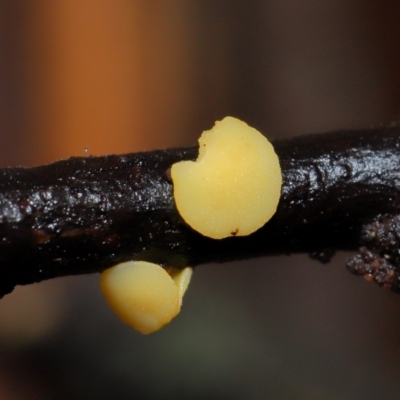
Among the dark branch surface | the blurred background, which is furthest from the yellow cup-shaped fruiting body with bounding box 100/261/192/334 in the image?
the blurred background

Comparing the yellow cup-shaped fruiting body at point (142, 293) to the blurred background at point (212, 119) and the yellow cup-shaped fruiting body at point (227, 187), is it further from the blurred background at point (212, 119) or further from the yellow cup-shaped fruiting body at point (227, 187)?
the blurred background at point (212, 119)

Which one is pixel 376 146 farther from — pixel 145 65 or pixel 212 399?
pixel 145 65

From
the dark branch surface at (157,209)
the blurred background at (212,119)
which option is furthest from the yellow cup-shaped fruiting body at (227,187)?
the blurred background at (212,119)

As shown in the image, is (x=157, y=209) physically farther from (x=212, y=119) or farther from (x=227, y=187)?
(x=212, y=119)

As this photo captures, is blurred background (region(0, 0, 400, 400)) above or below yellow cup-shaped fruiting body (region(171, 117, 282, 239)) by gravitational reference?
below

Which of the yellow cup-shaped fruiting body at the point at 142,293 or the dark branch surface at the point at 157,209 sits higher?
the dark branch surface at the point at 157,209

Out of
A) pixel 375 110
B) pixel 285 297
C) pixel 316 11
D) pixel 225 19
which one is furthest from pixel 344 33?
pixel 285 297

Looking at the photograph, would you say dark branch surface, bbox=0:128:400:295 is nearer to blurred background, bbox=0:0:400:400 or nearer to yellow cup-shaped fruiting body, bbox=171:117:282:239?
yellow cup-shaped fruiting body, bbox=171:117:282:239
